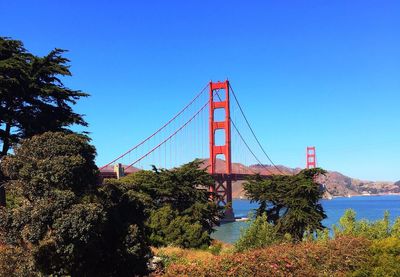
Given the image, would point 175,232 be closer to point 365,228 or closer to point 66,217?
point 365,228

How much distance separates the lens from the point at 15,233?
26.8 ft

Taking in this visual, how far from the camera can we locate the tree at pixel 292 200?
20375mm

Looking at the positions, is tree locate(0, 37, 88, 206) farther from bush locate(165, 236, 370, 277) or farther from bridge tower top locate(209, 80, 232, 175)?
bridge tower top locate(209, 80, 232, 175)

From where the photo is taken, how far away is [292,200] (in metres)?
21.4

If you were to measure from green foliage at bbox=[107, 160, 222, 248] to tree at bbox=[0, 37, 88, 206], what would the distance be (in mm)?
3774

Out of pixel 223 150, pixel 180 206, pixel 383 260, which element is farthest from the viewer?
pixel 223 150

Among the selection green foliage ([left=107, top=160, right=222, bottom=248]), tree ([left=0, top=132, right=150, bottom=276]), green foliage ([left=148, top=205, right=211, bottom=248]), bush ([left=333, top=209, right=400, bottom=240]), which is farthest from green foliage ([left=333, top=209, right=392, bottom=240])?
green foliage ([left=107, top=160, right=222, bottom=248])

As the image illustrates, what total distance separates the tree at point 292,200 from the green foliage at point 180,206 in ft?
7.70

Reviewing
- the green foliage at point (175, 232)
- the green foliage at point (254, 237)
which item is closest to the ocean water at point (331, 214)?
the green foliage at point (254, 237)

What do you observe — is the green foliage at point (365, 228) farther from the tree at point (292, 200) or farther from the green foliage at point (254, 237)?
the tree at point (292, 200)

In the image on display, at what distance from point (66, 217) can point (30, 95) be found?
11.2 metres

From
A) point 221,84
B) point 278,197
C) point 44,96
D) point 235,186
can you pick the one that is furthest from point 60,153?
point 235,186

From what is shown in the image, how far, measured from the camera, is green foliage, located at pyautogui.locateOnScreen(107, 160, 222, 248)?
62.2 feet

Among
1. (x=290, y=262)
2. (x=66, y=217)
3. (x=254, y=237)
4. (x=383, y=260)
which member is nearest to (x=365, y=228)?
(x=254, y=237)
